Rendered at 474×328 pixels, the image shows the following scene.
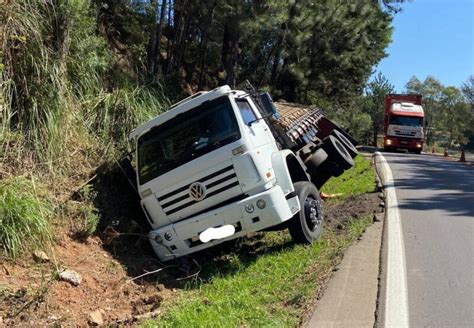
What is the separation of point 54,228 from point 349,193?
24.2ft

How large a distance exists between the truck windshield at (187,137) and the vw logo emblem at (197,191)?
0.37 meters

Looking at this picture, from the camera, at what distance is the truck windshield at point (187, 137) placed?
6.99m

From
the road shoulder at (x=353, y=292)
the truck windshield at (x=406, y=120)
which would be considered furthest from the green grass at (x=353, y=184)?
the truck windshield at (x=406, y=120)

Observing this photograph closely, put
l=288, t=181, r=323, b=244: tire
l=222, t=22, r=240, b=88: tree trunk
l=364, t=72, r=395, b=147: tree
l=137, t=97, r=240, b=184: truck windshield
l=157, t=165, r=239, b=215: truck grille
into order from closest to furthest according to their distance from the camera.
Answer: l=157, t=165, r=239, b=215: truck grille, l=137, t=97, r=240, b=184: truck windshield, l=288, t=181, r=323, b=244: tire, l=222, t=22, r=240, b=88: tree trunk, l=364, t=72, r=395, b=147: tree

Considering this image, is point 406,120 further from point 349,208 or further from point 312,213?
point 312,213

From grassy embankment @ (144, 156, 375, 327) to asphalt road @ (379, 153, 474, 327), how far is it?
941mm

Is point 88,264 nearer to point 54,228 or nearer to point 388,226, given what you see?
point 54,228

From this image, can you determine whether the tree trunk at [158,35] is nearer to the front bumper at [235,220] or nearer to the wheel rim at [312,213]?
the wheel rim at [312,213]

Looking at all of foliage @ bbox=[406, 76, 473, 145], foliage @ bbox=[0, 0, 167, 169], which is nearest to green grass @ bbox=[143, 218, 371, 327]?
foliage @ bbox=[0, 0, 167, 169]

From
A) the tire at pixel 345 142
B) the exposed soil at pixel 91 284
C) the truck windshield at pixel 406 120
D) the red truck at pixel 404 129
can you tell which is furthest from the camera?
the truck windshield at pixel 406 120

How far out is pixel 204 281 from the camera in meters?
6.62

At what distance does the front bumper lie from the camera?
658 cm

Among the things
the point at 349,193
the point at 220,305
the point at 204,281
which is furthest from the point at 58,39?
the point at 349,193

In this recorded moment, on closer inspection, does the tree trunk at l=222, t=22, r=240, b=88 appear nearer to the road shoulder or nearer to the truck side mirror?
the truck side mirror
